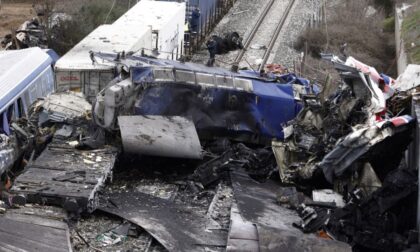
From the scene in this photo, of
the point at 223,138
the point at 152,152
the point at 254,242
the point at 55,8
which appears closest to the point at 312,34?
the point at 55,8

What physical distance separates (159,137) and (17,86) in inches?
200

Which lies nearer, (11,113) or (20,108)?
(11,113)

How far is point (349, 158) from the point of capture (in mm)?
12102

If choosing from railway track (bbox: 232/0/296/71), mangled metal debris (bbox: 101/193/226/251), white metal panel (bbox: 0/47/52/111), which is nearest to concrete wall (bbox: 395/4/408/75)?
railway track (bbox: 232/0/296/71)

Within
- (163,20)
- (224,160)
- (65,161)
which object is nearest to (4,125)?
(65,161)

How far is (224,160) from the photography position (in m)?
13.7

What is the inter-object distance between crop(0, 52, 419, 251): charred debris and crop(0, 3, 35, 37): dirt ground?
18.4 metres

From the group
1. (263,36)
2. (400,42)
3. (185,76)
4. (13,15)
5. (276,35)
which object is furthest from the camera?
(13,15)

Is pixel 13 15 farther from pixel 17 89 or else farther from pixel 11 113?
pixel 11 113

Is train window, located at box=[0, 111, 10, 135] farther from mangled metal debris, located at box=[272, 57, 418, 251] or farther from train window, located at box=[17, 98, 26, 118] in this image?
mangled metal debris, located at box=[272, 57, 418, 251]

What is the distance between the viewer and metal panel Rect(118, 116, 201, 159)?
13336 mm

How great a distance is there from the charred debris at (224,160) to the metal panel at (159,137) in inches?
0.8

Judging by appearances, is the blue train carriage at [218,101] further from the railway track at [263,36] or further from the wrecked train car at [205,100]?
the railway track at [263,36]

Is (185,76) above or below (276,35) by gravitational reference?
above
